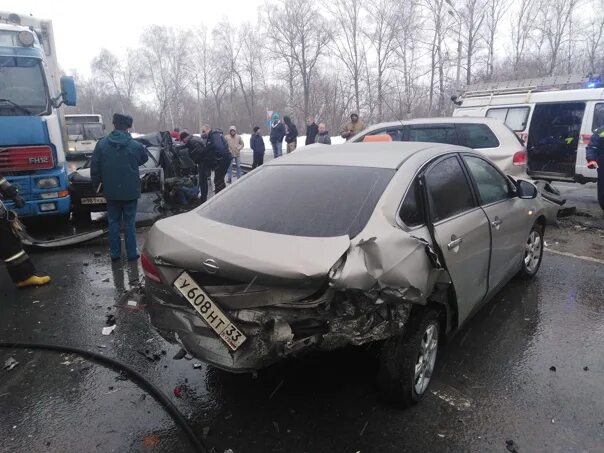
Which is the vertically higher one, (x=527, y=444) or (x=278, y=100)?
(x=278, y=100)

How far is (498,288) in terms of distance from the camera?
3.80 m

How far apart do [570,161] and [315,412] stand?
9.93m

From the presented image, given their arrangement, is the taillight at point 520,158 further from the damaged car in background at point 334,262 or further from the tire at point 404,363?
the tire at point 404,363

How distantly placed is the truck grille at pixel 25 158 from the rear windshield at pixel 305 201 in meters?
4.62

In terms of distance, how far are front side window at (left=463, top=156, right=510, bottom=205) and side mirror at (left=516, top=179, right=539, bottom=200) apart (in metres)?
0.12

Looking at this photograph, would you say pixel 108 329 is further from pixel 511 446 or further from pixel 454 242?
pixel 511 446

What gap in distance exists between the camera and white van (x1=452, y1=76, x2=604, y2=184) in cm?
910

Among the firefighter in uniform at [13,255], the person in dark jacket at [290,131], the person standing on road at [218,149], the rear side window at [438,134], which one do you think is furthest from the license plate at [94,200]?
the person in dark jacket at [290,131]

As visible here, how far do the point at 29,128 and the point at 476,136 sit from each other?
6.86 metres

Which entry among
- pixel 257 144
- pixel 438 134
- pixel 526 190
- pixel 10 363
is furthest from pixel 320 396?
pixel 257 144

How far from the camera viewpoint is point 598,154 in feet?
24.9

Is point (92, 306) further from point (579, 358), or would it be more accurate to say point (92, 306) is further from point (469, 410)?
point (579, 358)

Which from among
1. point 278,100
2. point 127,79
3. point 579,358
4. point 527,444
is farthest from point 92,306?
point 127,79

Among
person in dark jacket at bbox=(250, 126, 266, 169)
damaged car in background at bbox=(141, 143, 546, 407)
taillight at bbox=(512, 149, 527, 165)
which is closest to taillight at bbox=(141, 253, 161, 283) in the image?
damaged car in background at bbox=(141, 143, 546, 407)
